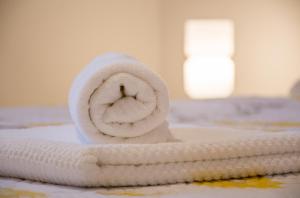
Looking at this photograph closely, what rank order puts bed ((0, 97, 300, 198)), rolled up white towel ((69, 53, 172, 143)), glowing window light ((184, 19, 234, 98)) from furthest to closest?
glowing window light ((184, 19, 234, 98)) → rolled up white towel ((69, 53, 172, 143)) → bed ((0, 97, 300, 198))

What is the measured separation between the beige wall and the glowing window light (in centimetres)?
42

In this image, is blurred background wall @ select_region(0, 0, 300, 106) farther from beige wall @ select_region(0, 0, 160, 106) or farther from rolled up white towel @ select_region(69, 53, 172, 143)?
rolled up white towel @ select_region(69, 53, 172, 143)

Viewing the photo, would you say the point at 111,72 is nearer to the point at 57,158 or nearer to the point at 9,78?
the point at 57,158

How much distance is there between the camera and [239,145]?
921 millimetres

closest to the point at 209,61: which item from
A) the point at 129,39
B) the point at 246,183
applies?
the point at 129,39

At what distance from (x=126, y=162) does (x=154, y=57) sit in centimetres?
309

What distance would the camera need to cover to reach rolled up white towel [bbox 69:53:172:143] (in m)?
0.98

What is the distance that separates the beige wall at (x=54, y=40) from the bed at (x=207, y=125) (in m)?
1.33

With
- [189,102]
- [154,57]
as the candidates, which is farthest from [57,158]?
[154,57]

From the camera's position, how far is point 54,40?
3348 mm

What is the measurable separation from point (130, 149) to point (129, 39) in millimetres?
2913

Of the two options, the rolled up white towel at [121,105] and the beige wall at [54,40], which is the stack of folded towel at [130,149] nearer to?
the rolled up white towel at [121,105]

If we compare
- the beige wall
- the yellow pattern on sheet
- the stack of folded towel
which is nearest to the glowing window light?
the beige wall

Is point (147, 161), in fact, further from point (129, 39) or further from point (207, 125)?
point (129, 39)
